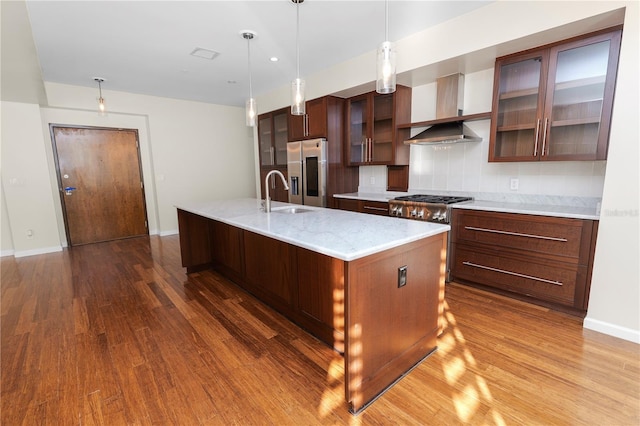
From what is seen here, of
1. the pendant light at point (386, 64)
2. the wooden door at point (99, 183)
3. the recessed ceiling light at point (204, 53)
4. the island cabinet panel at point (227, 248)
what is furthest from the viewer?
the wooden door at point (99, 183)

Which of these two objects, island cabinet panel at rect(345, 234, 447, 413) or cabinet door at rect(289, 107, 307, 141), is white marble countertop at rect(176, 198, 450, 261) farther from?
A: cabinet door at rect(289, 107, 307, 141)

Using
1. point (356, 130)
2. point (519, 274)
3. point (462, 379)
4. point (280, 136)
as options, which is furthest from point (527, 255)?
point (280, 136)

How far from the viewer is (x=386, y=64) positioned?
176 cm

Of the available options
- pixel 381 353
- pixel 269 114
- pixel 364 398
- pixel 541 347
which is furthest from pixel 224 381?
pixel 269 114

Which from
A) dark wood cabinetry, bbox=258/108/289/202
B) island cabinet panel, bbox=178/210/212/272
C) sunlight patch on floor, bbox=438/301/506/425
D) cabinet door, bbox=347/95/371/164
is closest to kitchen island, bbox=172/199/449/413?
sunlight patch on floor, bbox=438/301/506/425

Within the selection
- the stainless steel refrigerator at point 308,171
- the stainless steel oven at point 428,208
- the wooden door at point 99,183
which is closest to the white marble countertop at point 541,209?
the stainless steel oven at point 428,208

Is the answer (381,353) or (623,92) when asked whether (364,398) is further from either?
(623,92)

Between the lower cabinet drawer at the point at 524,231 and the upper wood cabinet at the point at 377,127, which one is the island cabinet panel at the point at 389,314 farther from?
the upper wood cabinet at the point at 377,127

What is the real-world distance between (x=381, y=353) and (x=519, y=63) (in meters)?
2.75

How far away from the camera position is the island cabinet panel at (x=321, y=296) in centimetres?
191

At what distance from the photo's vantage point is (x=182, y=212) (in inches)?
134

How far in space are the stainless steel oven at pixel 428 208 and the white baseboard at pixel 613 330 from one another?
113 centimetres

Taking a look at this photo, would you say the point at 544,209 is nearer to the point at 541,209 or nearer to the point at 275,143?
the point at 541,209

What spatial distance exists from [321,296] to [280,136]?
139 inches
